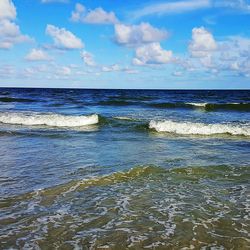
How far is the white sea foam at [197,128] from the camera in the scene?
18484 mm

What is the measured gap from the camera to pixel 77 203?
6.99m

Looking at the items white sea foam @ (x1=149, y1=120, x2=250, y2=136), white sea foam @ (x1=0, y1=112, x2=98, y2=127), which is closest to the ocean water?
white sea foam @ (x1=149, y1=120, x2=250, y2=136)

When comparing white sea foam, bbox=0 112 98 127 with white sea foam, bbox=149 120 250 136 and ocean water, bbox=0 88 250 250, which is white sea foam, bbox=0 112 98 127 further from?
ocean water, bbox=0 88 250 250

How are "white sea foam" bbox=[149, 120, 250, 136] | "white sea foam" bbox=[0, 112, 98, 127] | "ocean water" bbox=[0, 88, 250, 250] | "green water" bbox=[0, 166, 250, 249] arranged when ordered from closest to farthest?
1. "green water" bbox=[0, 166, 250, 249]
2. "ocean water" bbox=[0, 88, 250, 250]
3. "white sea foam" bbox=[149, 120, 250, 136]
4. "white sea foam" bbox=[0, 112, 98, 127]

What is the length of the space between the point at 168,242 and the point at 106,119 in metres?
18.6

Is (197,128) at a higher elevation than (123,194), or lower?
higher

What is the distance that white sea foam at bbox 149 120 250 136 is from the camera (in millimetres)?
18484

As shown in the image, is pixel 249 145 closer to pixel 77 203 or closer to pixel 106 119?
pixel 77 203

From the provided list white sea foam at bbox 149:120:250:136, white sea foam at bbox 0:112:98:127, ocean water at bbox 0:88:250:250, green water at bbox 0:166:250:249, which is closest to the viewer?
green water at bbox 0:166:250:249

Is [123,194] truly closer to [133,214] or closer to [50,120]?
[133,214]

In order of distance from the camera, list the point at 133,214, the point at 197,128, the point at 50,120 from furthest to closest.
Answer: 1. the point at 50,120
2. the point at 197,128
3. the point at 133,214

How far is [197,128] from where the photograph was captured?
62.3ft

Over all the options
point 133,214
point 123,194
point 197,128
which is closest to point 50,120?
point 197,128

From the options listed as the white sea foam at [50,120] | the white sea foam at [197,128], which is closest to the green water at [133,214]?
the white sea foam at [197,128]
